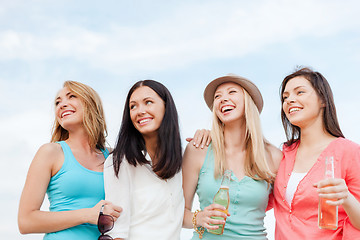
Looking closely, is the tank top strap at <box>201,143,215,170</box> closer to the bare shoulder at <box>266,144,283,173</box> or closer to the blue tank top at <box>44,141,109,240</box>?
the bare shoulder at <box>266,144,283,173</box>

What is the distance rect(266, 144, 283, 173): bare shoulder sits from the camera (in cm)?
486

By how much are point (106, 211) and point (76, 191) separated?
633 millimetres

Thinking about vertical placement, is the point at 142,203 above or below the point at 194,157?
below

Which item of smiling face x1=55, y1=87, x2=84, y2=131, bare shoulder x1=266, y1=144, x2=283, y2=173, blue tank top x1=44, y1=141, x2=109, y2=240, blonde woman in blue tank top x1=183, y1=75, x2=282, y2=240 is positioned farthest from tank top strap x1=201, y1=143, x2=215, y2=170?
smiling face x1=55, y1=87, x2=84, y2=131

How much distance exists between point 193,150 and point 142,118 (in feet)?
2.76

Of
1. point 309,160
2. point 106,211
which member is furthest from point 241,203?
point 106,211

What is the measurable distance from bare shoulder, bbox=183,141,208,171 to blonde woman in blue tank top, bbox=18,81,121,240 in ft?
3.16

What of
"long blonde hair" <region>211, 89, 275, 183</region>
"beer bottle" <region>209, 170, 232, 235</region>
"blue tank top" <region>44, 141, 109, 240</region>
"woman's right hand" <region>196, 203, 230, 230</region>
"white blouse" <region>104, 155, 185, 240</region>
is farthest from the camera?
"long blonde hair" <region>211, 89, 275, 183</region>

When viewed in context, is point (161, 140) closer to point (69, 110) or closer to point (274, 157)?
point (69, 110)

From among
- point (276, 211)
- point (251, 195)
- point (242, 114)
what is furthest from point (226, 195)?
point (242, 114)

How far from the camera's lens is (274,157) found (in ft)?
16.2

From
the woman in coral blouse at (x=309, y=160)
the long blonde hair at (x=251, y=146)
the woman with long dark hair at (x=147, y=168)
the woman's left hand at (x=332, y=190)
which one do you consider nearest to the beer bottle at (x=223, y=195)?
the long blonde hair at (x=251, y=146)

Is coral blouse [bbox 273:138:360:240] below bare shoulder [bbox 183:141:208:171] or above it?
below

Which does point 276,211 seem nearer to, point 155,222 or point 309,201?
point 309,201
